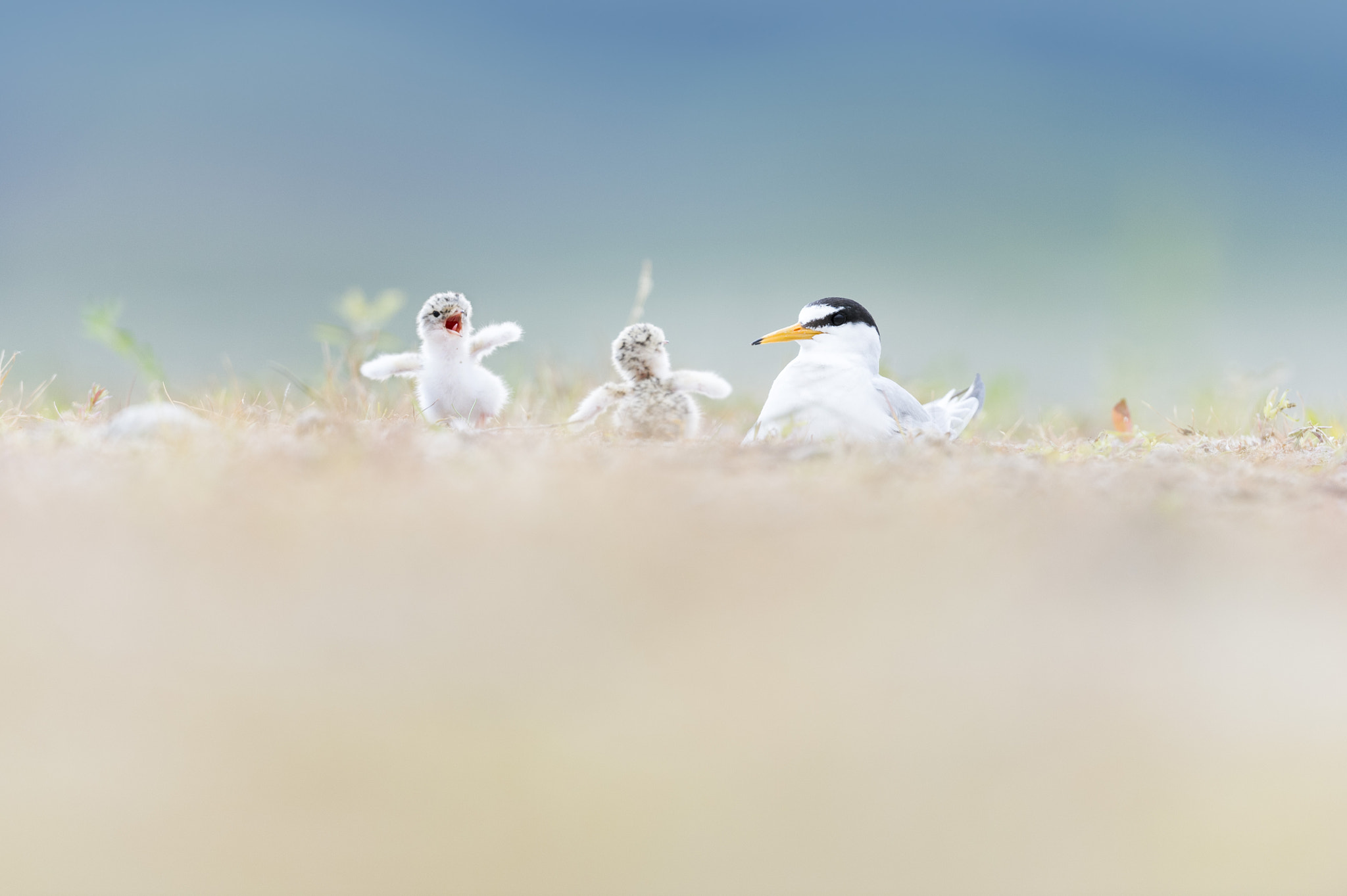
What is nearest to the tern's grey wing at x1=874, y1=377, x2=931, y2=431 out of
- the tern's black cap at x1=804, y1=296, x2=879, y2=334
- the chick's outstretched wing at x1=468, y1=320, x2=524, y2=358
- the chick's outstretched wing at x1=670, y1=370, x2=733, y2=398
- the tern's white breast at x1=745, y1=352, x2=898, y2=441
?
the tern's white breast at x1=745, y1=352, x2=898, y2=441

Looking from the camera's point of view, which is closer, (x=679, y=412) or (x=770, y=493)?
(x=770, y=493)

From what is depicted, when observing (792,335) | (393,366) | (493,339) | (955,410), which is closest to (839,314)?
(792,335)

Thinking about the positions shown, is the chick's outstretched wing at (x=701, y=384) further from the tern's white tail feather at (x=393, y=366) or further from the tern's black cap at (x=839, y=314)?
the tern's white tail feather at (x=393, y=366)

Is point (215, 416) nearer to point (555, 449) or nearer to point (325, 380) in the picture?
point (325, 380)

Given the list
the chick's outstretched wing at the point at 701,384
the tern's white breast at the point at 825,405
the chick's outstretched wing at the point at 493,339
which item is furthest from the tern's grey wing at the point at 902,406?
the chick's outstretched wing at the point at 493,339

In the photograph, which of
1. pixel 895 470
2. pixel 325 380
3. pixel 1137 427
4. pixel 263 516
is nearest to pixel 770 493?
pixel 895 470

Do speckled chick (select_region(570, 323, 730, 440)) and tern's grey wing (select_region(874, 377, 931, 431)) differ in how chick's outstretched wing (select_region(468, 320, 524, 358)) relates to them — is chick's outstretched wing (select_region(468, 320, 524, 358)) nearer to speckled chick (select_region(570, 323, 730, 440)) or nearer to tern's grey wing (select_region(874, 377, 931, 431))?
speckled chick (select_region(570, 323, 730, 440))

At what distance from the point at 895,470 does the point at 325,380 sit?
2.58 meters

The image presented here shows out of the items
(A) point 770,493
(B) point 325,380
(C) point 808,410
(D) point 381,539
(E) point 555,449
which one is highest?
(B) point 325,380

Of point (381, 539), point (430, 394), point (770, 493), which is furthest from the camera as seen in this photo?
point (430, 394)

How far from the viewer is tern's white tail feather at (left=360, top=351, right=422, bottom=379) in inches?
191

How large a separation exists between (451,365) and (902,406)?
81.0 inches

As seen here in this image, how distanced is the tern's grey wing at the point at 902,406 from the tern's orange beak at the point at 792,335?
1.24ft

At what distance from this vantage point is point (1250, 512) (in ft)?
10.00
